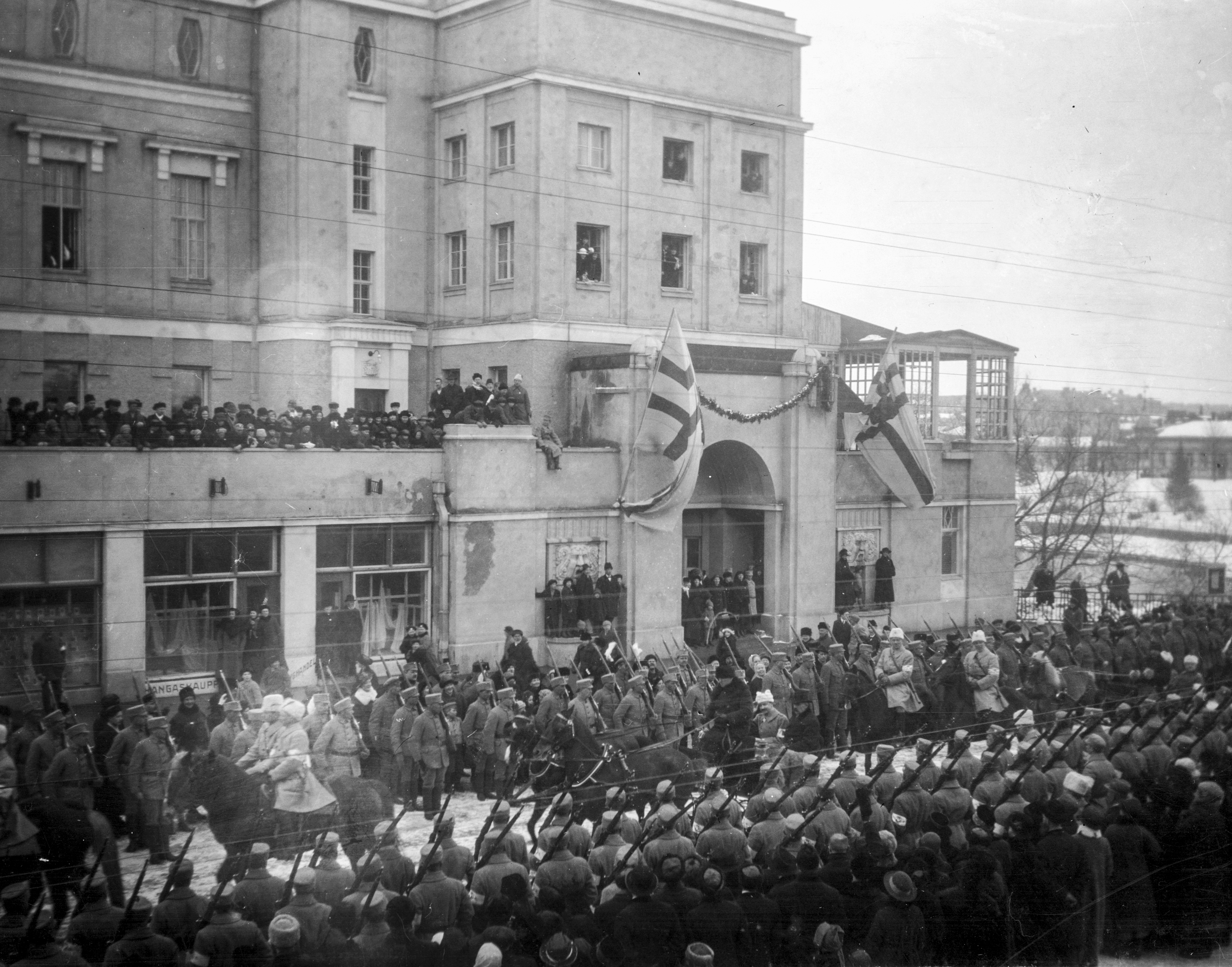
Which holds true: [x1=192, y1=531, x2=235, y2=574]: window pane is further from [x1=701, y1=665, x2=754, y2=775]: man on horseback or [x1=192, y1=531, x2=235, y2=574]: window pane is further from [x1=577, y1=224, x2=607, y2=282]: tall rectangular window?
[x1=577, y1=224, x2=607, y2=282]: tall rectangular window

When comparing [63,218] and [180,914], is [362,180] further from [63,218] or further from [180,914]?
[180,914]

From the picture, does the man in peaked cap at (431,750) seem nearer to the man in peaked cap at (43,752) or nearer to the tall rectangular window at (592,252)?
the man in peaked cap at (43,752)

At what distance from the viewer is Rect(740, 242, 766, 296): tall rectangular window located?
29891mm

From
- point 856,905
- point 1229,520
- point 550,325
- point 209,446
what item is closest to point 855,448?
point 550,325

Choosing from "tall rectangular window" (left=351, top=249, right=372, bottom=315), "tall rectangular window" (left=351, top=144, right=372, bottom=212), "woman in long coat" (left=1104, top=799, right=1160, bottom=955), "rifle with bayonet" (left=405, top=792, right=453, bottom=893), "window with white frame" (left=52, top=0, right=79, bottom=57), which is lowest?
"woman in long coat" (left=1104, top=799, right=1160, bottom=955)

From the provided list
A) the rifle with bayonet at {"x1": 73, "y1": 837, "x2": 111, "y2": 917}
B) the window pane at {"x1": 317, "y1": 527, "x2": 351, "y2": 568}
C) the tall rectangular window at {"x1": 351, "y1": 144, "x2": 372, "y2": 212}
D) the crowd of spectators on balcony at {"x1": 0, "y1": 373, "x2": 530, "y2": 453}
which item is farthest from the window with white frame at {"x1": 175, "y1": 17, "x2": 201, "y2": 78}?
the rifle with bayonet at {"x1": 73, "y1": 837, "x2": 111, "y2": 917}

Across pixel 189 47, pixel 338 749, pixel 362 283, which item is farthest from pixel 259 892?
pixel 189 47

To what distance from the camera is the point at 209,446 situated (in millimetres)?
19469

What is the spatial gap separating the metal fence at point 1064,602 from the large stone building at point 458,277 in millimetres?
1729

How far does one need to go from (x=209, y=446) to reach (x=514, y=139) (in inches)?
423

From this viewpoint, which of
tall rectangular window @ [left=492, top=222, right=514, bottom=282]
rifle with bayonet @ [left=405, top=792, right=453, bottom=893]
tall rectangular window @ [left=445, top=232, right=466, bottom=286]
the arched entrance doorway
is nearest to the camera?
rifle with bayonet @ [left=405, top=792, right=453, bottom=893]

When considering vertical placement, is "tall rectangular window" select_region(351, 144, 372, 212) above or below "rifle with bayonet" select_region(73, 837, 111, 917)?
above

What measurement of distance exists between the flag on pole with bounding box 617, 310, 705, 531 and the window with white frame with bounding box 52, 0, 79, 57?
1241 cm

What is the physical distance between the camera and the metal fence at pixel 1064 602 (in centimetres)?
2980
